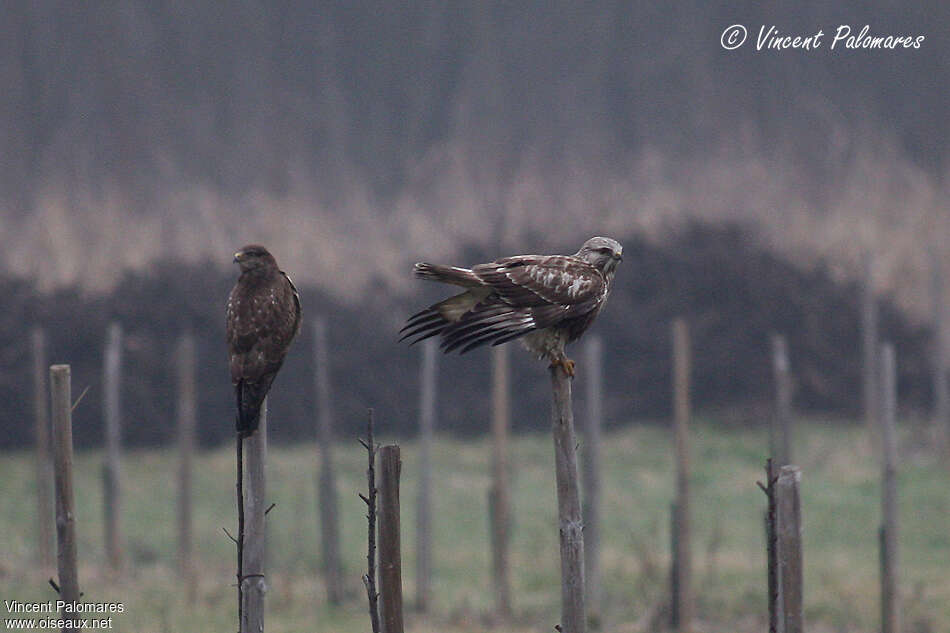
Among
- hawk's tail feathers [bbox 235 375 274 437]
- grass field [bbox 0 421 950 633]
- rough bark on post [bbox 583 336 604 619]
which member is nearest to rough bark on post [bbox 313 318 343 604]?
grass field [bbox 0 421 950 633]

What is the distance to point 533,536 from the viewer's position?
11.6 metres

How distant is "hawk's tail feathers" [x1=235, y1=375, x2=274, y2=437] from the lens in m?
4.18

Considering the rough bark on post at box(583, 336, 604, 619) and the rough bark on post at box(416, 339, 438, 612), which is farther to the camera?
the rough bark on post at box(416, 339, 438, 612)

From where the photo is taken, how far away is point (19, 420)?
15.3 m

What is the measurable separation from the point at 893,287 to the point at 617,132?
6.26 m

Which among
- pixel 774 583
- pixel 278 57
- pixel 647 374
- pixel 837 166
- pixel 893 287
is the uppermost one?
pixel 278 57

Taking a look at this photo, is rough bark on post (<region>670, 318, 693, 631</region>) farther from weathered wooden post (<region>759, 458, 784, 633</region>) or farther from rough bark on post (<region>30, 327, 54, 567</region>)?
weathered wooden post (<region>759, 458, 784, 633</region>)

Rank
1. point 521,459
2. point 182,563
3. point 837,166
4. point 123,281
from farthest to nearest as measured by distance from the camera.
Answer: point 837,166
point 123,281
point 521,459
point 182,563

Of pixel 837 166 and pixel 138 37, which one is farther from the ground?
pixel 138 37

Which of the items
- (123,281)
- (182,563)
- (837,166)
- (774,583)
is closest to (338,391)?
(123,281)

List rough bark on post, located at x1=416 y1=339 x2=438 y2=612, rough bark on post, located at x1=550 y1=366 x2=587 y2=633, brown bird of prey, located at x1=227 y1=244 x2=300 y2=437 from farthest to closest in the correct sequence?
rough bark on post, located at x1=416 y1=339 x2=438 y2=612 < brown bird of prey, located at x1=227 y1=244 x2=300 y2=437 < rough bark on post, located at x1=550 y1=366 x2=587 y2=633

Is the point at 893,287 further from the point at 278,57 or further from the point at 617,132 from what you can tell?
the point at 278,57

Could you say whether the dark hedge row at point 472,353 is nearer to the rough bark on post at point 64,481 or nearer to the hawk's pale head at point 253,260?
the hawk's pale head at point 253,260

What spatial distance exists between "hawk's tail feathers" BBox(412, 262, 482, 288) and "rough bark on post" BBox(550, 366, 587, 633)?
0.48 meters
